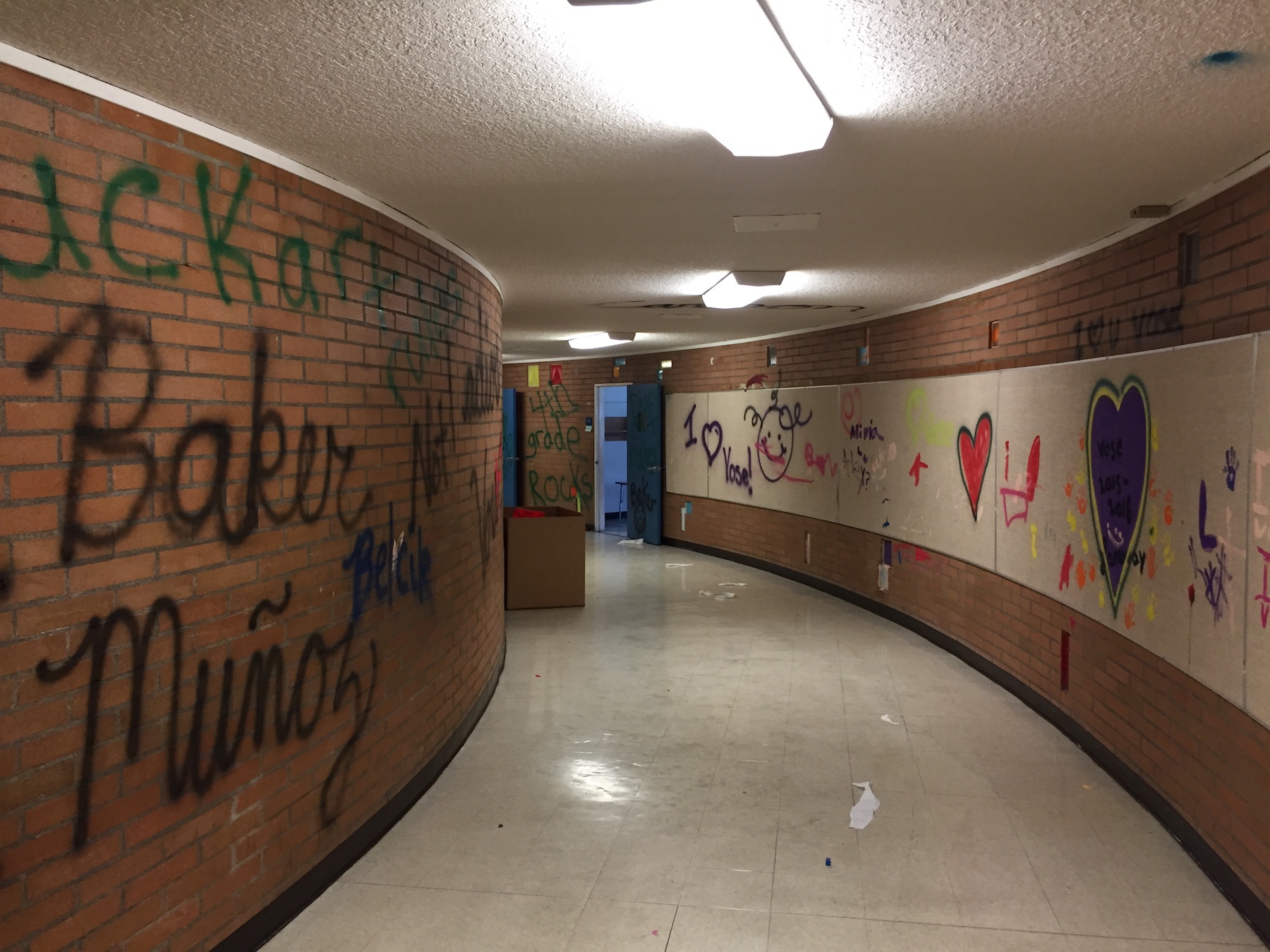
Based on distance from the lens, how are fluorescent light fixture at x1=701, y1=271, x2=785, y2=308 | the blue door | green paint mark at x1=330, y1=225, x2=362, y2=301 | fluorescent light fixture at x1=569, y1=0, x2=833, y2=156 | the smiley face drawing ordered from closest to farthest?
fluorescent light fixture at x1=569, y1=0, x2=833, y2=156 → green paint mark at x1=330, y1=225, x2=362, y2=301 → fluorescent light fixture at x1=701, y1=271, x2=785, y2=308 → the smiley face drawing → the blue door

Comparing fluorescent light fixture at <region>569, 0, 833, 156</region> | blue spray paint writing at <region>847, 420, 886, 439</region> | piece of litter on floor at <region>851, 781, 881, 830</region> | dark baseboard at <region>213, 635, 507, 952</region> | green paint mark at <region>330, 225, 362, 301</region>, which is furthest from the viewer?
blue spray paint writing at <region>847, 420, 886, 439</region>

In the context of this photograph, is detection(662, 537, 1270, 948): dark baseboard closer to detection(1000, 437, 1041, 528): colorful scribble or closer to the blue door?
detection(1000, 437, 1041, 528): colorful scribble

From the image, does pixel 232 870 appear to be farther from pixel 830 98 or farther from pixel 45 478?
pixel 830 98

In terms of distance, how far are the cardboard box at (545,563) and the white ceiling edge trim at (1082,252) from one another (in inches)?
112

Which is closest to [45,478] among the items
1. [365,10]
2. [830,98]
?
[365,10]

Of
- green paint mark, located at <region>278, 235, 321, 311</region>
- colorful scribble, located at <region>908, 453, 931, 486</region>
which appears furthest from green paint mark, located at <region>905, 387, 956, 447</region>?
green paint mark, located at <region>278, 235, 321, 311</region>

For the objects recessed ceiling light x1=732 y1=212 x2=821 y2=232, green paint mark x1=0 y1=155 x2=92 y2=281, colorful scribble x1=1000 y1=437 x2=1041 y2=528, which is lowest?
colorful scribble x1=1000 y1=437 x2=1041 y2=528

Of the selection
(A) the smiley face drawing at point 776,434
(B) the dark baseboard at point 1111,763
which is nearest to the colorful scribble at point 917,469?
(B) the dark baseboard at point 1111,763

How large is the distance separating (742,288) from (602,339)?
13.9 ft

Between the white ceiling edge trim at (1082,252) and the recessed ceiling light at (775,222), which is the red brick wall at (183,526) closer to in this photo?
the recessed ceiling light at (775,222)

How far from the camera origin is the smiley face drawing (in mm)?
8773

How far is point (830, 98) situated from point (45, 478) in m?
2.09

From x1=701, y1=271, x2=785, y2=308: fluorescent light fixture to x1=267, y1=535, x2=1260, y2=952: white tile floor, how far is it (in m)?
2.36

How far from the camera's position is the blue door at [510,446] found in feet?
43.9
